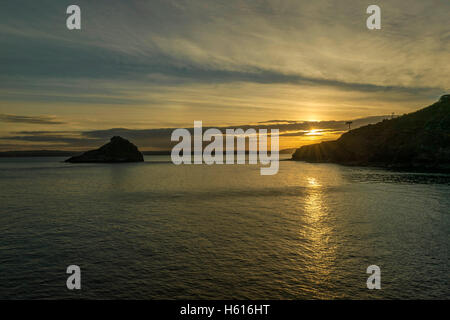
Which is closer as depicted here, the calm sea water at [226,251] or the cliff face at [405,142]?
the calm sea water at [226,251]

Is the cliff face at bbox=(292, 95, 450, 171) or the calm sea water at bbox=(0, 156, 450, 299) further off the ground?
the cliff face at bbox=(292, 95, 450, 171)

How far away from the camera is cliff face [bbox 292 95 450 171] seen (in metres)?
116

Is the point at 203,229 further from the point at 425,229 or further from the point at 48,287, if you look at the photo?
the point at 425,229

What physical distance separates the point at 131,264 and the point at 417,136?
148184 millimetres

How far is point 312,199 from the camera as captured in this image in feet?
169

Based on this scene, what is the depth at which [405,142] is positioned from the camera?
13525 centimetres

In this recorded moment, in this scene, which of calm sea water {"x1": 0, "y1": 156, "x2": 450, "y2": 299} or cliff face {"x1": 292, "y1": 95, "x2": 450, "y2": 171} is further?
cliff face {"x1": 292, "y1": 95, "x2": 450, "y2": 171}

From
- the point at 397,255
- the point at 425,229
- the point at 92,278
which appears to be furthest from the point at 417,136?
the point at 92,278

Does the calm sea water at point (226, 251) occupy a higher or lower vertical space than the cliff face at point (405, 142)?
lower

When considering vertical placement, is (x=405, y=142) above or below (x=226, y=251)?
above

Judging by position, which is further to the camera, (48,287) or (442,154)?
(442,154)

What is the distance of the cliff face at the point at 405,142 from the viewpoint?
11594 centimetres

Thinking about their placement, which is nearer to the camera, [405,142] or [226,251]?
[226,251]
